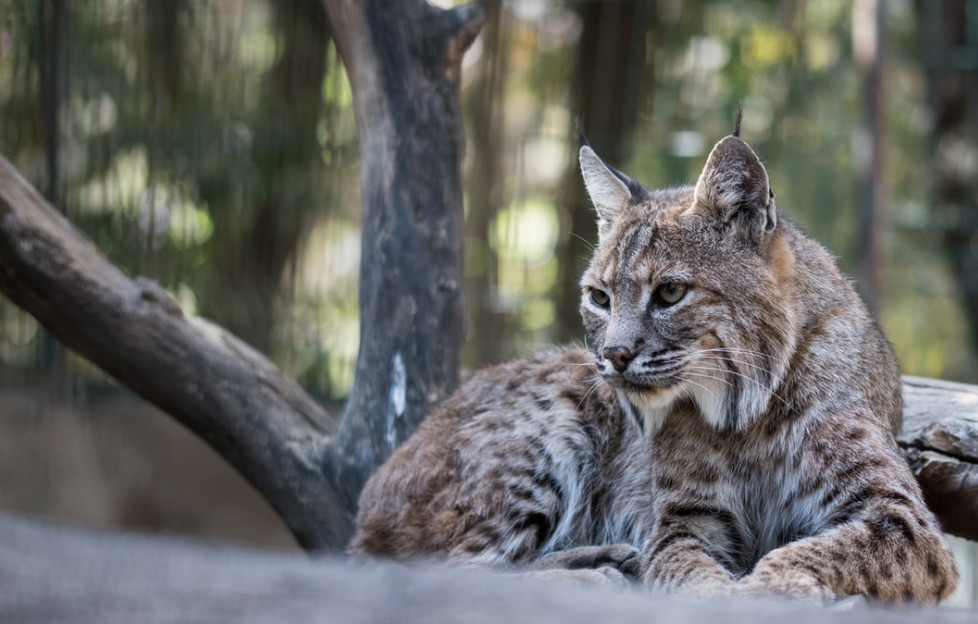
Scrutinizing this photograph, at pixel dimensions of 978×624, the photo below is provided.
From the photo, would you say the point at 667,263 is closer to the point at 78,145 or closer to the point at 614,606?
the point at 614,606

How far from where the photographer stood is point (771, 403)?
368 centimetres

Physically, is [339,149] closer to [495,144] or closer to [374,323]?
[495,144]

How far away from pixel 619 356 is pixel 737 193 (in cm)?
63

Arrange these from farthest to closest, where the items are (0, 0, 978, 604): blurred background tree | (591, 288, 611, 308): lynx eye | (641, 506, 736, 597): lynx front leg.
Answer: (0, 0, 978, 604): blurred background tree, (591, 288, 611, 308): lynx eye, (641, 506, 736, 597): lynx front leg

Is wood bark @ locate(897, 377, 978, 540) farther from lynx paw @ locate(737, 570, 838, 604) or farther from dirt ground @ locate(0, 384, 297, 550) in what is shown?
dirt ground @ locate(0, 384, 297, 550)

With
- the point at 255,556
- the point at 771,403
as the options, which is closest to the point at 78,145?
the point at 771,403

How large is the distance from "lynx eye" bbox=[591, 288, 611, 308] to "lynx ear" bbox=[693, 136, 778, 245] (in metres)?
0.40

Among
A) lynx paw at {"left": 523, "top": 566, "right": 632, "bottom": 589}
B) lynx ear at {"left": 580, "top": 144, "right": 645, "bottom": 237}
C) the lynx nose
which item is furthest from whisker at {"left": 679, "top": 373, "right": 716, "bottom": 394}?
lynx ear at {"left": 580, "top": 144, "right": 645, "bottom": 237}

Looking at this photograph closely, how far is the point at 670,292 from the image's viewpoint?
3.66 m

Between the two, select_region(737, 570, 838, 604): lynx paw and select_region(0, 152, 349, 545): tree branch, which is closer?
select_region(737, 570, 838, 604): lynx paw

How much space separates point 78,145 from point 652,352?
5403mm

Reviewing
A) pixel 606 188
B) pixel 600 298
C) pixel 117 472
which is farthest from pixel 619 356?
pixel 117 472

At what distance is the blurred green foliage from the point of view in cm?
776

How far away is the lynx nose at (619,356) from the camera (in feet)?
11.7
